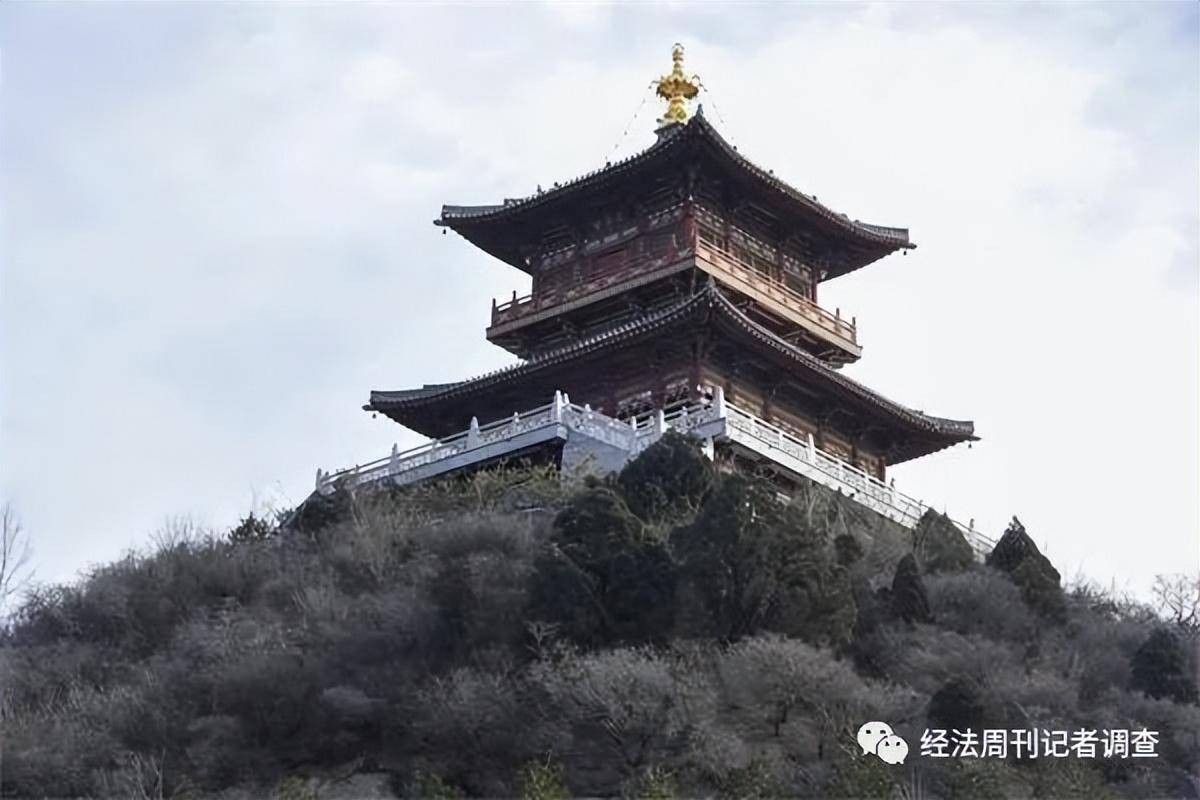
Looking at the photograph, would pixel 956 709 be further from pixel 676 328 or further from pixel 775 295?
pixel 775 295

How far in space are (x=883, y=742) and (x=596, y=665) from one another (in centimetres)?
360

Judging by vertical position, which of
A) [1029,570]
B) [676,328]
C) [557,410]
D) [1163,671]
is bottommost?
[1163,671]

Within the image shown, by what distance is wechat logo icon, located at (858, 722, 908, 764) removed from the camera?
24453 millimetres

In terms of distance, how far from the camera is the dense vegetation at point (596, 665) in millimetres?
24984

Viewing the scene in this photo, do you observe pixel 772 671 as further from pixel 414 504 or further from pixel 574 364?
pixel 574 364

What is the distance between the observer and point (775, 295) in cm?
4312

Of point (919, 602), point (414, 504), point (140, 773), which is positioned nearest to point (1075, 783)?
point (919, 602)

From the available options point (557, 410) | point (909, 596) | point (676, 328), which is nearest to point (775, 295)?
point (676, 328)

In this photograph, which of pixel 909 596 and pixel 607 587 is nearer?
pixel 607 587

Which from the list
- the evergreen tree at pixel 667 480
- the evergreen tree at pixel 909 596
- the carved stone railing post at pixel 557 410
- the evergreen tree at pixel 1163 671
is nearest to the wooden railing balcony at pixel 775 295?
the carved stone railing post at pixel 557 410

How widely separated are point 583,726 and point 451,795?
220 cm

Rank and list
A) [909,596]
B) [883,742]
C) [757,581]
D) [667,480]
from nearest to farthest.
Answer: [883,742] < [757,581] < [909,596] < [667,480]

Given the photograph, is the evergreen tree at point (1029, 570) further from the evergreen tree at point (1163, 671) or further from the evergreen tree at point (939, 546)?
the evergreen tree at point (1163, 671)

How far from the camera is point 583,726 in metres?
25.5
